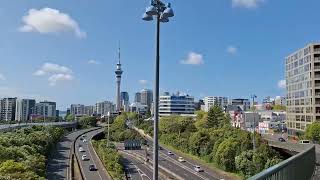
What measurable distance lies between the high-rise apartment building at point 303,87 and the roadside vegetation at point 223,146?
17.7 metres

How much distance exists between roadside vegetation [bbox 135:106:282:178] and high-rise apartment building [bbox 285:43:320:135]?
1773 centimetres

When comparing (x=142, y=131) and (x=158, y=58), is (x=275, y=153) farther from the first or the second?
(x=142, y=131)

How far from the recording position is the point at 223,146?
65.8 meters

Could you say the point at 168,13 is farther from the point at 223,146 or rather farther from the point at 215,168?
the point at 215,168

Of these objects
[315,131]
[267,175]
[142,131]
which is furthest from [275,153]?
[142,131]

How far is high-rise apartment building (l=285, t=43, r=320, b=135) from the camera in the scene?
89.7 meters

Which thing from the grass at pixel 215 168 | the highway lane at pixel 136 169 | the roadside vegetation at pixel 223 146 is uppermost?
the roadside vegetation at pixel 223 146

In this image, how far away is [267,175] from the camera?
6.53 meters

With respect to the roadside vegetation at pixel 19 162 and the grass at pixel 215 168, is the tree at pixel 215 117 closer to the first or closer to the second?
the grass at pixel 215 168

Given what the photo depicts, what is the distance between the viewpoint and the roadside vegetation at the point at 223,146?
5784cm

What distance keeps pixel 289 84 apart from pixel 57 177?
76320 mm

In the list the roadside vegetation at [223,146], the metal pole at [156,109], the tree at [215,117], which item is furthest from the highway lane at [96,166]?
the metal pole at [156,109]

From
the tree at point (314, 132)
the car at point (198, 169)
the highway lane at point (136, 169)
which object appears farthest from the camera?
the tree at point (314, 132)

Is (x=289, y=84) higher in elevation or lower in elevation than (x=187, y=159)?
higher
